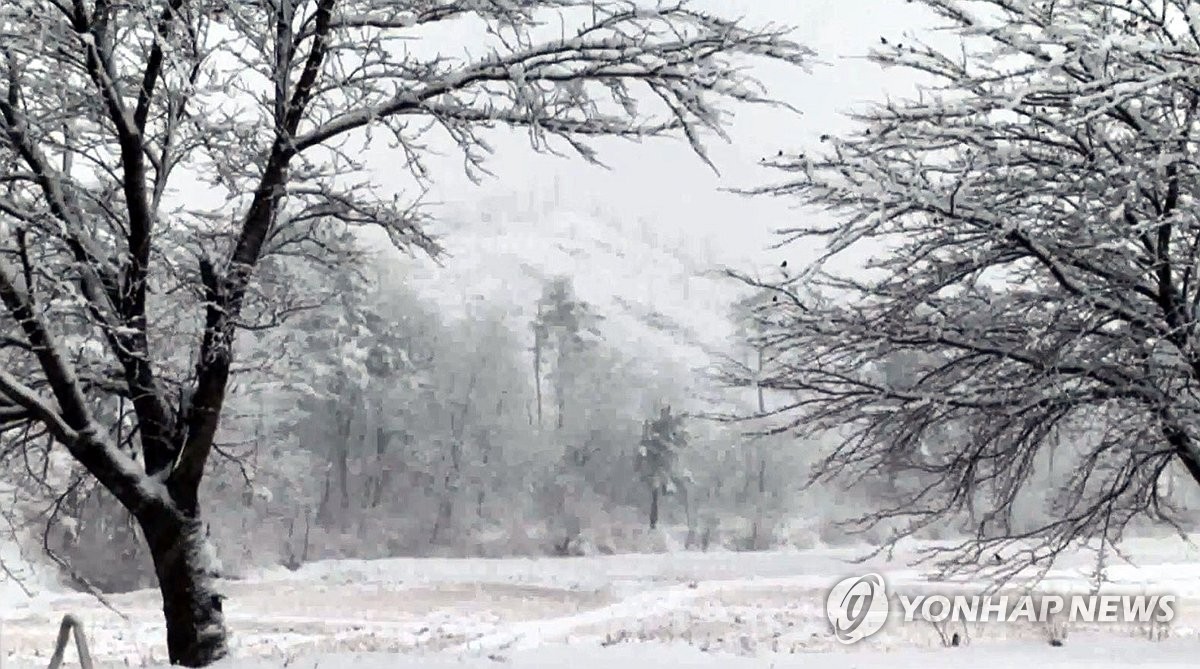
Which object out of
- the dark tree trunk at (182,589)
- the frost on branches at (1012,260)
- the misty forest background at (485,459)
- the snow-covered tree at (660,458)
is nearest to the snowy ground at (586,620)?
the dark tree trunk at (182,589)

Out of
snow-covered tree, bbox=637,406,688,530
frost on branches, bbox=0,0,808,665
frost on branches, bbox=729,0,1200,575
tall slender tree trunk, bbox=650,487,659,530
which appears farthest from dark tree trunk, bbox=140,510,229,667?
tall slender tree trunk, bbox=650,487,659,530

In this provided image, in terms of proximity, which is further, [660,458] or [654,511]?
[654,511]

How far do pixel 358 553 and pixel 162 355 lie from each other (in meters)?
37.0

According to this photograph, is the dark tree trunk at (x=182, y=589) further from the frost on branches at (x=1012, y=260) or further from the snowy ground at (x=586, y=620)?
the frost on branches at (x=1012, y=260)

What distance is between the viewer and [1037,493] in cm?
4897

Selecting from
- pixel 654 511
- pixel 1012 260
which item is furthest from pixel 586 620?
pixel 654 511

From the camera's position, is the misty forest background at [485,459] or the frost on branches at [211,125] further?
the misty forest background at [485,459]

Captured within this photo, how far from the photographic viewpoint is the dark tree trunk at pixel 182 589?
5.86m

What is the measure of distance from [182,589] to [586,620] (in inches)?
706

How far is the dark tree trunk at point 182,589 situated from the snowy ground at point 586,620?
29 centimetres

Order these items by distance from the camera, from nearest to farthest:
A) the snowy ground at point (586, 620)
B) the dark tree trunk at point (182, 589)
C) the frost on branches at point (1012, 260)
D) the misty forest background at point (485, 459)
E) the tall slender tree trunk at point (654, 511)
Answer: the frost on branches at point (1012, 260), the dark tree trunk at point (182, 589), the snowy ground at point (586, 620), the misty forest background at point (485, 459), the tall slender tree trunk at point (654, 511)

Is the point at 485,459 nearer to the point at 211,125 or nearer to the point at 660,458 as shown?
the point at 660,458

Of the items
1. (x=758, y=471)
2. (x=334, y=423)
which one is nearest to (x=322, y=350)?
(x=334, y=423)

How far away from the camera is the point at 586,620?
2283 centimetres
